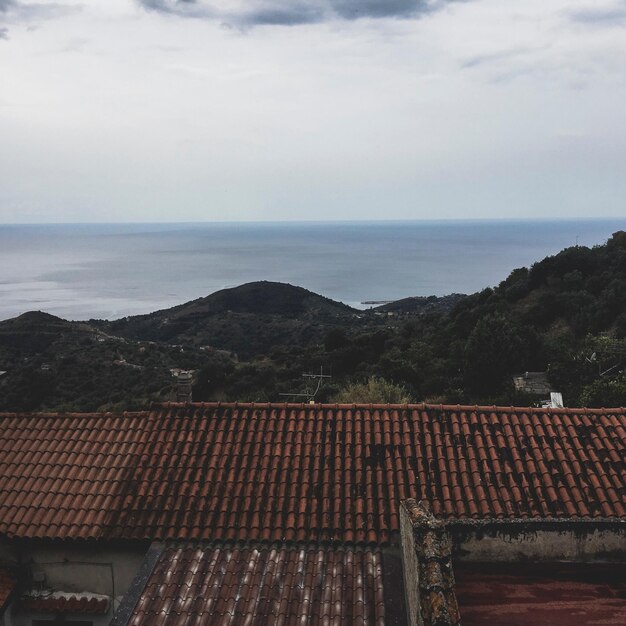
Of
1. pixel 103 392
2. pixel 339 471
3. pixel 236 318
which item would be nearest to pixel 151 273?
pixel 236 318

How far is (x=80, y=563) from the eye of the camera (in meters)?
7.38

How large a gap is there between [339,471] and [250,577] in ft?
6.32

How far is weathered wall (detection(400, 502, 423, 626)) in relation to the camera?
515cm

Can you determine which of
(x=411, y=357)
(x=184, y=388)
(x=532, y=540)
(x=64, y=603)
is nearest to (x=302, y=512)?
(x=532, y=540)

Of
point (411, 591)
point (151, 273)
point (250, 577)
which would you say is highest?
point (411, 591)

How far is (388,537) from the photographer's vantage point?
6.92 meters

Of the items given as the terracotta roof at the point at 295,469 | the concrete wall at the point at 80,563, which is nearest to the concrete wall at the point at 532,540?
the terracotta roof at the point at 295,469

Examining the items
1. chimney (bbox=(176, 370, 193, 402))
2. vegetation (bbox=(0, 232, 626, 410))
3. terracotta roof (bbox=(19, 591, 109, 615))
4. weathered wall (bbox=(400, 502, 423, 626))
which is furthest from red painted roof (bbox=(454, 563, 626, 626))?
vegetation (bbox=(0, 232, 626, 410))

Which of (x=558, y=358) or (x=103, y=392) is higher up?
(x=558, y=358)

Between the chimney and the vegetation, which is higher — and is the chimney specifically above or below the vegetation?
above

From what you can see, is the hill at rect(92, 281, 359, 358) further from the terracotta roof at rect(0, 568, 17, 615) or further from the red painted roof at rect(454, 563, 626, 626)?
the red painted roof at rect(454, 563, 626, 626)

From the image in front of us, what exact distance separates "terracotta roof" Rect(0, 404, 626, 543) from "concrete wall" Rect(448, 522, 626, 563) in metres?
0.70

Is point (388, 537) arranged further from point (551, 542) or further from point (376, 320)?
point (376, 320)

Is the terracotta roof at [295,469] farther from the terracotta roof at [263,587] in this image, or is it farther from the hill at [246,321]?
the hill at [246,321]
